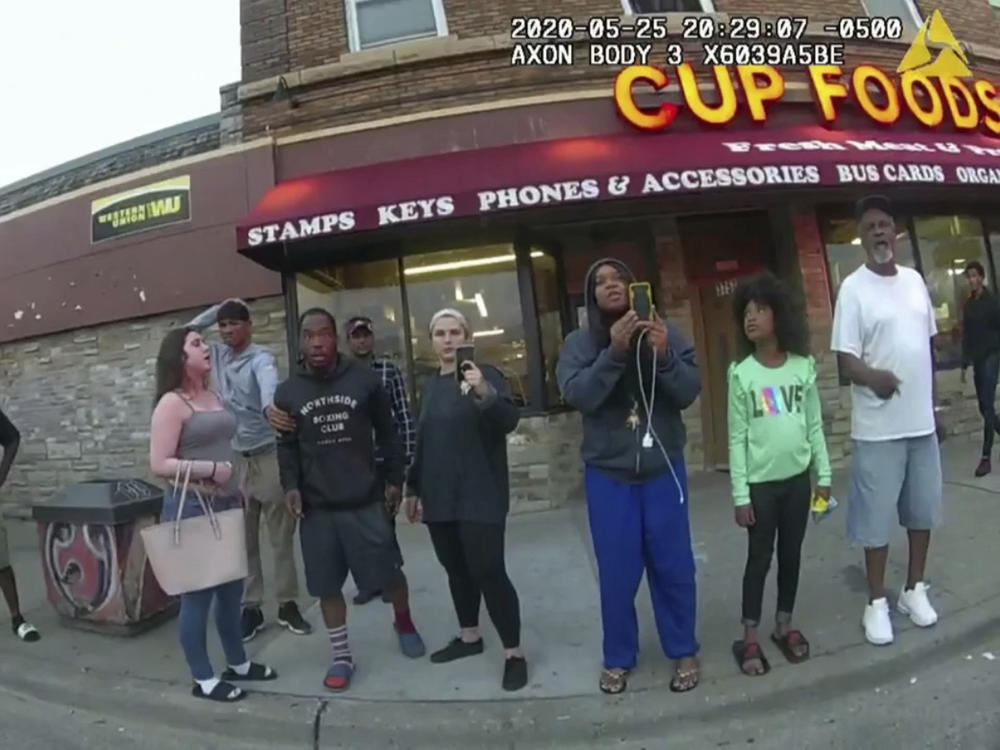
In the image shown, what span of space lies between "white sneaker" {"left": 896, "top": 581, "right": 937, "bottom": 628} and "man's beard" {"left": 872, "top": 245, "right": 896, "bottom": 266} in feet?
5.19

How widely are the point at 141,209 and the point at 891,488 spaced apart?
745 centimetres

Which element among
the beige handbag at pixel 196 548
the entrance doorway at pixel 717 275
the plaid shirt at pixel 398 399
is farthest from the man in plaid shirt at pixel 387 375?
the entrance doorway at pixel 717 275

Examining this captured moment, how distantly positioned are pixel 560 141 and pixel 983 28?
21.2 ft

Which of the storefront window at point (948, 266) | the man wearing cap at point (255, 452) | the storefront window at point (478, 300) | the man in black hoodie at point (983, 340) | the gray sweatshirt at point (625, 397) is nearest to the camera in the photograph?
the gray sweatshirt at point (625, 397)

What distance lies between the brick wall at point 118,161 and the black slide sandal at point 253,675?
5904 millimetres

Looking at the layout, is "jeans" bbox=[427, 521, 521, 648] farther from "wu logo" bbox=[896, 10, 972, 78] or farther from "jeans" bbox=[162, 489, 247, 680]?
"wu logo" bbox=[896, 10, 972, 78]

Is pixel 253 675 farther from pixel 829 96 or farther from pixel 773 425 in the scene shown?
pixel 829 96

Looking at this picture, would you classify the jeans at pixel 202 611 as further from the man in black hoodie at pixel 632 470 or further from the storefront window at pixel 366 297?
the storefront window at pixel 366 297

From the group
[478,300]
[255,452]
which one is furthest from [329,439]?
[478,300]

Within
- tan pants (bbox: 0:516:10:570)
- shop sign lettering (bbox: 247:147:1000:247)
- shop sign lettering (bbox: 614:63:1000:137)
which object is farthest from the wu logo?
tan pants (bbox: 0:516:10:570)

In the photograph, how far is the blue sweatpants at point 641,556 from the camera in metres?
3.02

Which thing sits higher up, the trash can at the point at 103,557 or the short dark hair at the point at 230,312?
the short dark hair at the point at 230,312

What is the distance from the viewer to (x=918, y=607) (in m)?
3.48

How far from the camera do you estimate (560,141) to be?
6.70 metres
